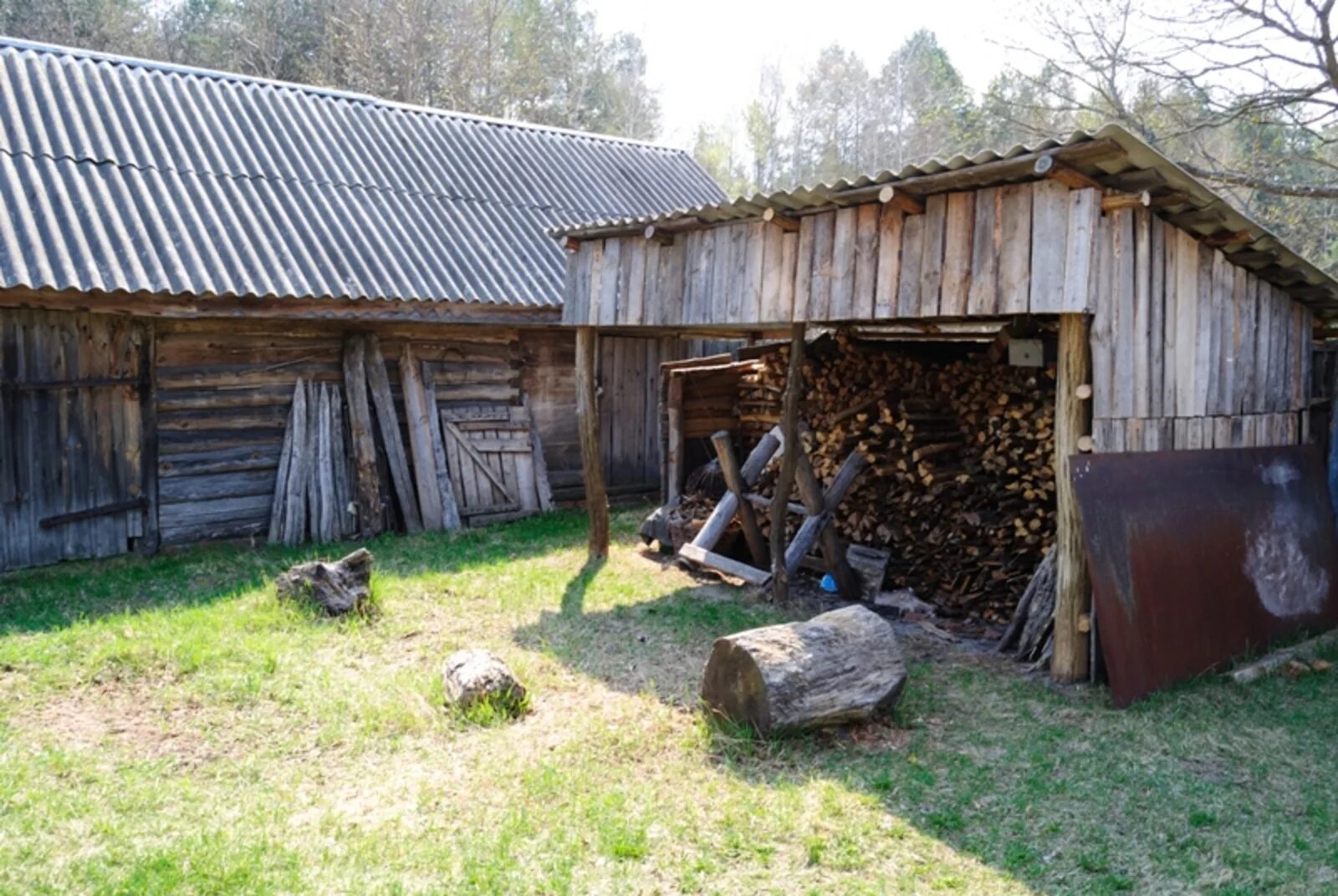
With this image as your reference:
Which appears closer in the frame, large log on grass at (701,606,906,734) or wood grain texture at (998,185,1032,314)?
large log on grass at (701,606,906,734)

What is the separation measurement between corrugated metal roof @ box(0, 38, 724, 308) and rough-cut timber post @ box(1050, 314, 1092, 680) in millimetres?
6485

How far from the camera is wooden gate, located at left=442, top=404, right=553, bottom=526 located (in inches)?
430

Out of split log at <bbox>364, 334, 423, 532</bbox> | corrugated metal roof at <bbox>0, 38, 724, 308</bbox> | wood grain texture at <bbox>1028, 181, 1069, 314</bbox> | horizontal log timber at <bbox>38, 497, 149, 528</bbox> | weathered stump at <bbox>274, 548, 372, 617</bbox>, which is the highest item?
corrugated metal roof at <bbox>0, 38, 724, 308</bbox>

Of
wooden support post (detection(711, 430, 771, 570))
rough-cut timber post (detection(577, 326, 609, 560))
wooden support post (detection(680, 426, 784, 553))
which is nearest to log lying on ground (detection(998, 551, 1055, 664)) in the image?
wooden support post (detection(711, 430, 771, 570))

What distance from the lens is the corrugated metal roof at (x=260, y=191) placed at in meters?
8.77

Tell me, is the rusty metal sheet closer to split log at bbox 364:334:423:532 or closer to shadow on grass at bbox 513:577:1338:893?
shadow on grass at bbox 513:577:1338:893

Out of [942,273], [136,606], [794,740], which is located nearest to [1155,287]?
[942,273]

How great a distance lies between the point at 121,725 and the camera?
5102 mm

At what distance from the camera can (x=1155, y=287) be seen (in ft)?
19.0

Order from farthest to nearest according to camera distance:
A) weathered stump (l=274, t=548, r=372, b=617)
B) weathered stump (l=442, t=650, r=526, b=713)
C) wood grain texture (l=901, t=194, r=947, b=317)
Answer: weathered stump (l=274, t=548, r=372, b=617), wood grain texture (l=901, t=194, r=947, b=317), weathered stump (l=442, t=650, r=526, b=713)

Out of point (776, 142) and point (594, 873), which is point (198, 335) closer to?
point (594, 873)

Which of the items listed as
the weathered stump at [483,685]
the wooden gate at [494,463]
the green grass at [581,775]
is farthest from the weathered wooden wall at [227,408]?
the weathered stump at [483,685]

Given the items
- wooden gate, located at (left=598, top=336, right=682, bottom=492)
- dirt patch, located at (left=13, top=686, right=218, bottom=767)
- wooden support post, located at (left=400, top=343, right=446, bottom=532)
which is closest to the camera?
dirt patch, located at (left=13, top=686, right=218, bottom=767)

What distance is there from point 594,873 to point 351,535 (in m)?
7.13
